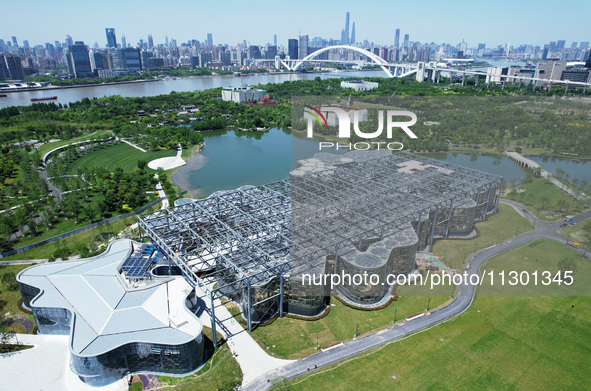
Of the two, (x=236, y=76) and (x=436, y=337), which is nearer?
(x=436, y=337)

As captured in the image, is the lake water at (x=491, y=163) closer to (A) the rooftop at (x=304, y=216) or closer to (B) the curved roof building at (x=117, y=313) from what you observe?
(A) the rooftop at (x=304, y=216)

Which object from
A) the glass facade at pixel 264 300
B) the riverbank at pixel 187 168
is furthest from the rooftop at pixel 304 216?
the riverbank at pixel 187 168

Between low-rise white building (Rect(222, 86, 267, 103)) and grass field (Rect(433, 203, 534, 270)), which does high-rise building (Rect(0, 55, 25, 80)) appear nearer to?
low-rise white building (Rect(222, 86, 267, 103))

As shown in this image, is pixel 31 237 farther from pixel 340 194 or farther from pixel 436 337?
pixel 436 337

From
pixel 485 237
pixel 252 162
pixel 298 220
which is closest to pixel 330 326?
pixel 298 220

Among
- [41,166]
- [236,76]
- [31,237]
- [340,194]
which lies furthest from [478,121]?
[236,76]

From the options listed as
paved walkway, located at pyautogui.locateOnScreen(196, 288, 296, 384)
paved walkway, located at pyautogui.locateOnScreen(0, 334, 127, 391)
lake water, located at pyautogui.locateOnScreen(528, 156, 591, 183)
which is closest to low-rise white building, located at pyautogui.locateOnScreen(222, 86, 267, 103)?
lake water, located at pyautogui.locateOnScreen(528, 156, 591, 183)

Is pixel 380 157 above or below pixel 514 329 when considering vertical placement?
above
